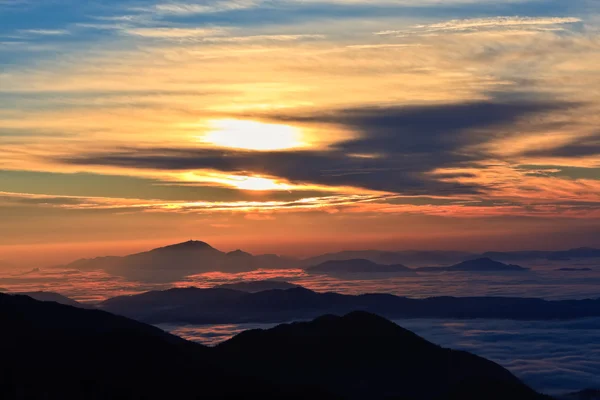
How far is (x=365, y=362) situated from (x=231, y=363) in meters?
35.0

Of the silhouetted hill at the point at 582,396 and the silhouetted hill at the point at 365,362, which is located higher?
the silhouetted hill at the point at 365,362

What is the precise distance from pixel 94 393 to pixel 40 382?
6.66 metres

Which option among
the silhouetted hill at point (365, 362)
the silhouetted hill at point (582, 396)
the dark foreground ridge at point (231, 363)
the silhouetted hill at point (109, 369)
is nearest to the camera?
the silhouetted hill at point (109, 369)

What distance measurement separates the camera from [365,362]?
143 m

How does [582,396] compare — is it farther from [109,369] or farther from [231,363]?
[109,369]

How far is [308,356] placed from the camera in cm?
13900

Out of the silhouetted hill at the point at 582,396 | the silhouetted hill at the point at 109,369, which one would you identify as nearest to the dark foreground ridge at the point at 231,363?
the silhouetted hill at the point at 109,369

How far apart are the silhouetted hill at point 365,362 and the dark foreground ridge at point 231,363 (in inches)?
9.4

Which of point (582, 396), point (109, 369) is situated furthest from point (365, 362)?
point (582, 396)

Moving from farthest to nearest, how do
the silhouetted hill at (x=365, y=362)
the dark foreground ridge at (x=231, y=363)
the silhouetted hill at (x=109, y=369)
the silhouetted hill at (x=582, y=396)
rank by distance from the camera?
the silhouetted hill at (x=582, y=396) < the silhouetted hill at (x=365, y=362) < the dark foreground ridge at (x=231, y=363) < the silhouetted hill at (x=109, y=369)

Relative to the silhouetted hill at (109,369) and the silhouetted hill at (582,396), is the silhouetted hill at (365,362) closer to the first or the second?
the silhouetted hill at (109,369)

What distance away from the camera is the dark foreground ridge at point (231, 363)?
91062 mm

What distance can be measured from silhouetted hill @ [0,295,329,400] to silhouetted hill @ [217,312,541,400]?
18.6 m

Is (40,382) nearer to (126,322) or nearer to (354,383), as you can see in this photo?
(126,322)
